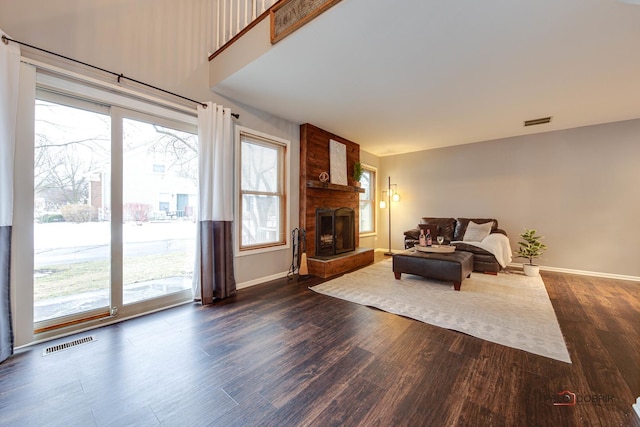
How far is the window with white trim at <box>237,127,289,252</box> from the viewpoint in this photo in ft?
12.2

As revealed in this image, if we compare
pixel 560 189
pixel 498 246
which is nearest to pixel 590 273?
pixel 560 189

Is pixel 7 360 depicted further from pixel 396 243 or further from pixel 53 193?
pixel 396 243

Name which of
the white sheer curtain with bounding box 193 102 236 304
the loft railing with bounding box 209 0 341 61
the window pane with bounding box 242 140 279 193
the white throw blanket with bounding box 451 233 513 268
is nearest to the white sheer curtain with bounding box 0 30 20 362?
the white sheer curtain with bounding box 193 102 236 304

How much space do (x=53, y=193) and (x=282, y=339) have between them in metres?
2.41

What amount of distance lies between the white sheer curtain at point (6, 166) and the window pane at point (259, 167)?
85.6 inches

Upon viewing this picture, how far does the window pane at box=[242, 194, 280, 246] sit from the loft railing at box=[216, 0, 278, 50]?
6.74 feet

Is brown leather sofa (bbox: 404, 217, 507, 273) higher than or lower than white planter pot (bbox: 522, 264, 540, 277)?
higher

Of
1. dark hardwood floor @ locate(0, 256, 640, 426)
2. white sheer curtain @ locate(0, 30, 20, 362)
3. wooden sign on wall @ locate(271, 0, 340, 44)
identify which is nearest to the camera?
dark hardwood floor @ locate(0, 256, 640, 426)

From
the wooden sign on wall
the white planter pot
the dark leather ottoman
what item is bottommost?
the white planter pot

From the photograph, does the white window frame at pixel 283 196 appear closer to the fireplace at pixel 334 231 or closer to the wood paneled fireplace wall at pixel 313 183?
the wood paneled fireplace wall at pixel 313 183

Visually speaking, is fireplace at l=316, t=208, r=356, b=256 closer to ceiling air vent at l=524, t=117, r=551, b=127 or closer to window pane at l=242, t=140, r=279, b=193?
window pane at l=242, t=140, r=279, b=193

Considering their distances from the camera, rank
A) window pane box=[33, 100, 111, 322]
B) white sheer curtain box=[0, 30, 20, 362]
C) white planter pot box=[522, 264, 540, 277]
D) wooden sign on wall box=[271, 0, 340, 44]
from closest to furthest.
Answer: white sheer curtain box=[0, 30, 20, 362]
wooden sign on wall box=[271, 0, 340, 44]
window pane box=[33, 100, 111, 322]
white planter pot box=[522, 264, 540, 277]

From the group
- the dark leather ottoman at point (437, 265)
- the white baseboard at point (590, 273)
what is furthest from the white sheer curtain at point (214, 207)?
the white baseboard at point (590, 273)

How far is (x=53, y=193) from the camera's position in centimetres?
222
